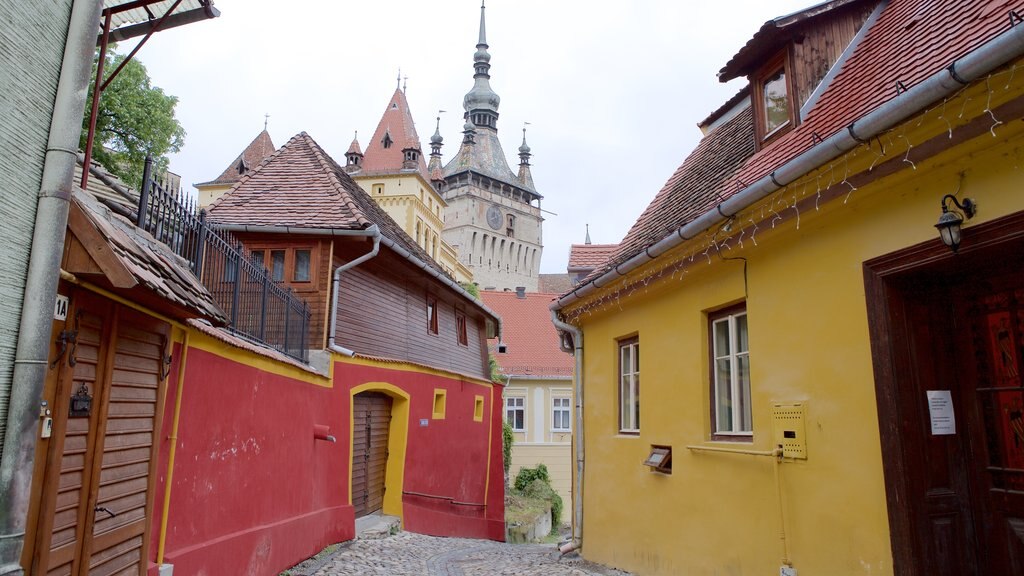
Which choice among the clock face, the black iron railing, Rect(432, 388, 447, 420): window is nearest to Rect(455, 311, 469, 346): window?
Rect(432, 388, 447, 420): window

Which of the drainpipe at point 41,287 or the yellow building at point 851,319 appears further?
the yellow building at point 851,319

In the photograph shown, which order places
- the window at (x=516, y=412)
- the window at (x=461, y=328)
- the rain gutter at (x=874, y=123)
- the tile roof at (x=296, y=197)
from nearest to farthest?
the rain gutter at (x=874, y=123) → the tile roof at (x=296, y=197) → the window at (x=461, y=328) → the window at (x=516, y=412)

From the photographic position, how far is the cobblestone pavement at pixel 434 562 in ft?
29.2

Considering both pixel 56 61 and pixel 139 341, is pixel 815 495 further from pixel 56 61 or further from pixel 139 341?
pixel 56 61

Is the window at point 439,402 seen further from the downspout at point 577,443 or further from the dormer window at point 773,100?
the dormer window at point 773,100

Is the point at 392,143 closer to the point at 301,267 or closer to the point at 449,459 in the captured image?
the point at 449,459

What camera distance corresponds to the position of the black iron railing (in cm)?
659

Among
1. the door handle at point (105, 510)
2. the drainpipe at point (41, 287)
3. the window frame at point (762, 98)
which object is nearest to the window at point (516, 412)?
the window frame at point (762, 98)

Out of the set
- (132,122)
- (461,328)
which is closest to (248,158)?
(132,122)

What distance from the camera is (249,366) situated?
310 inches

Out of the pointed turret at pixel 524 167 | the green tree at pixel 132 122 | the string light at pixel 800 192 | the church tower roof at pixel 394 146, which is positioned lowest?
the string light at pixel 800 192

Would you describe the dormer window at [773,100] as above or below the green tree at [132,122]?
below

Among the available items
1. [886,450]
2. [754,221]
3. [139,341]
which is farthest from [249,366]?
[886,450]

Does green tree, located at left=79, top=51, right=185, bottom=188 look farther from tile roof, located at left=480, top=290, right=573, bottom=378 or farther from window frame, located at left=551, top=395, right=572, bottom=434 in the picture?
Result: window frame, located at left=551, top=395, right=572, bottom=434
